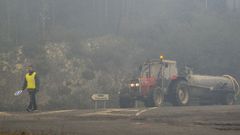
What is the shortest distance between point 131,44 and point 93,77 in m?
8.66

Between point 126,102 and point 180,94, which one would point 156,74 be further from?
point 126,102

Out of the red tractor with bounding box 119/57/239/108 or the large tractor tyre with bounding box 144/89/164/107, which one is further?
the red tractor with bounding box 119/57/239/108

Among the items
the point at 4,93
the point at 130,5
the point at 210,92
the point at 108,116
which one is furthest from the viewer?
the point at 130,5

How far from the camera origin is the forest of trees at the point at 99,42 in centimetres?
3675

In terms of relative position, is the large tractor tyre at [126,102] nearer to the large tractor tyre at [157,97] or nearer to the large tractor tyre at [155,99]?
the large tractor tyre at [155,99]

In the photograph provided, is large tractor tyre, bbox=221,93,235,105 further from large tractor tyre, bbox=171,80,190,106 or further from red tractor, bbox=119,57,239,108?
large tractor tyre, bbox=171,80,190,106

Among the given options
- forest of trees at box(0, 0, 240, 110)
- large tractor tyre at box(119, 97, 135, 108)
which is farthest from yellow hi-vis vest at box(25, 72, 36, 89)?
forest of trees at box(0, 0, 240, 110)

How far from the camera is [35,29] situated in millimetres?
45562

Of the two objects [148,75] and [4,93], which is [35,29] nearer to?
[4,93]

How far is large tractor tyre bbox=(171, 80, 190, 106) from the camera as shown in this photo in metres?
23.0

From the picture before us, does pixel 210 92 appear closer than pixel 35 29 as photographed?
Yes

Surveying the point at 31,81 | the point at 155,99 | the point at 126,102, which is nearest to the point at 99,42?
the point at 126,102

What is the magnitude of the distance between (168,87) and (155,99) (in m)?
1.58

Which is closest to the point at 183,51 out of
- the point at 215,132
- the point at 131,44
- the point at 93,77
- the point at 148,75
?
the point at 131,44
